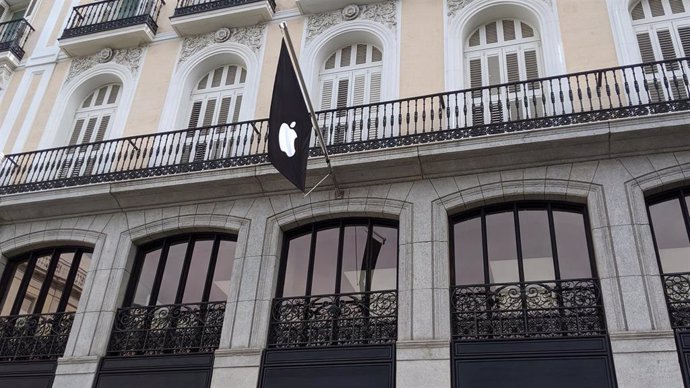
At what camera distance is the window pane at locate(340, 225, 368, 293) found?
32.7ft

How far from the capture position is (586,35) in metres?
11.3

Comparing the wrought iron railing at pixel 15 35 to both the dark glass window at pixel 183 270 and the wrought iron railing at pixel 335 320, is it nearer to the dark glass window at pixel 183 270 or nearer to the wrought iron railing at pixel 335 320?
the dark glass window at pixel 183 270

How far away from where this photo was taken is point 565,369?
8133 millimetres

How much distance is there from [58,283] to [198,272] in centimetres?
300

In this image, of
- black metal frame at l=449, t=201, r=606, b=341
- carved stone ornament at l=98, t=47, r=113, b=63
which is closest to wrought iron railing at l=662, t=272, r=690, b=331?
black metal frame at l=449, t=201, r=606, b=341

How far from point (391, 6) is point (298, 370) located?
8063 mm

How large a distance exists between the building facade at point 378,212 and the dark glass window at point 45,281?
44mm

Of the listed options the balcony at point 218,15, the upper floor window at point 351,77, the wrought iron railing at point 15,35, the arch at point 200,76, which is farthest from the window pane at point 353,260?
the wrought iron railing at point 15,35

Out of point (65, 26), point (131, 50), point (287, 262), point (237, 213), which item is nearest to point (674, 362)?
point (287, 262)

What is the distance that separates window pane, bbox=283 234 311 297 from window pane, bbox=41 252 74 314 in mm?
4566

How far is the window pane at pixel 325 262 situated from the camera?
10.1 m

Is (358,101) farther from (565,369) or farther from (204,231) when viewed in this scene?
(565,369)

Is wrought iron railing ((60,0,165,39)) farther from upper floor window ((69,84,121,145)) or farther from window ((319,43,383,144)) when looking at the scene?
window ((319,43,383,144))

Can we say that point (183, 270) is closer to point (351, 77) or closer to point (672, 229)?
point (351, 77)
